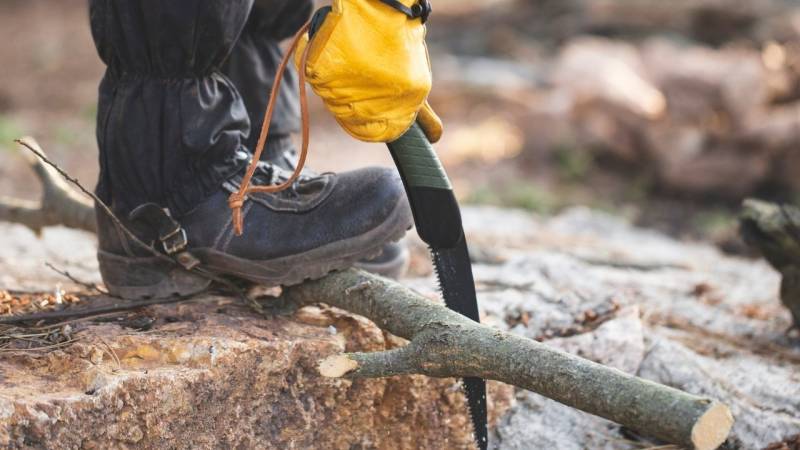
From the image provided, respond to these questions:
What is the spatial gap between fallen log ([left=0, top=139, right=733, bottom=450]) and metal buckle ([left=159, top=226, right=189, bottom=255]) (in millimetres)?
277

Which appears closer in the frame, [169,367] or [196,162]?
[169,367]

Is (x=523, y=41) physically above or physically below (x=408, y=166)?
below

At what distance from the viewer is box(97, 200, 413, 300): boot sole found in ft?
6.94

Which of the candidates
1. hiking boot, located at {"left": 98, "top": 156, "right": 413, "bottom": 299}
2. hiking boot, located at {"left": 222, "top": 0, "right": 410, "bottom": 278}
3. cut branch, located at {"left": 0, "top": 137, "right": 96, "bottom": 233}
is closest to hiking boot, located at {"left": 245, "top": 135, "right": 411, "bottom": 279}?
hiking boot, located at {"left": 222, "top": 0, "right": 410, "bottom": 278}

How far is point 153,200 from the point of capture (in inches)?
84.5

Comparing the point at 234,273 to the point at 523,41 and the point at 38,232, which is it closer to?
the point at 38,232

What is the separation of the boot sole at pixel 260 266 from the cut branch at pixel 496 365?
5 centimetres

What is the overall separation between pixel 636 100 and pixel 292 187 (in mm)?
4851

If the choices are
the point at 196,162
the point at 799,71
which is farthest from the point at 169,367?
the point at 799,71

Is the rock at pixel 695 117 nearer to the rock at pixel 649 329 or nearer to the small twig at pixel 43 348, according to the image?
the rock at pixel 649 329

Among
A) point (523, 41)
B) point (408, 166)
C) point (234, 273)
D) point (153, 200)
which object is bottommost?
point (523, 41)

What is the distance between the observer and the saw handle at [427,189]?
6.33 ft

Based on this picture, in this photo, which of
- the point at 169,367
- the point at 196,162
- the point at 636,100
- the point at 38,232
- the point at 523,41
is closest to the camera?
the point at 169,367

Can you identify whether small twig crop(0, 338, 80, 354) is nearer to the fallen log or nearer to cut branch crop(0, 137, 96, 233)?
the fallen log
